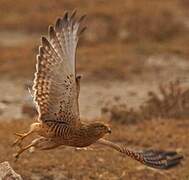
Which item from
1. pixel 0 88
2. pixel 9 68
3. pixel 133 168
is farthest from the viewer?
pixel 9 68

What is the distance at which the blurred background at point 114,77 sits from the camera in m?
9.49

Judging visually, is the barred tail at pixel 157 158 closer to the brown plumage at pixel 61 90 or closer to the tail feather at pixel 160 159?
the tail feather at pixel 160 159

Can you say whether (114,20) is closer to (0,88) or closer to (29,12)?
(29,12)

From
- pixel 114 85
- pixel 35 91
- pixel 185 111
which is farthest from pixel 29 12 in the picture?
pixel 35 91

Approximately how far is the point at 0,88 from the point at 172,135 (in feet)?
18.2

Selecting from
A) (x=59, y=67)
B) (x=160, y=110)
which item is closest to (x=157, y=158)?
(x=59, y=67)

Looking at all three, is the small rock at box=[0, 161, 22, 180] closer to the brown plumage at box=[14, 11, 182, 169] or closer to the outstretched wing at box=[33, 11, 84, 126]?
the brown plumage at box=[14, 11, 182, 169]

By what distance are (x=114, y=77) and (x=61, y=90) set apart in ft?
32.5

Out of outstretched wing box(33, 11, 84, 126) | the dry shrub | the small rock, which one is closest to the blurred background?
the dry shrub

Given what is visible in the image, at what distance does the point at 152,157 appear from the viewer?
27.1 feet

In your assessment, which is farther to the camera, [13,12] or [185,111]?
[13,12]

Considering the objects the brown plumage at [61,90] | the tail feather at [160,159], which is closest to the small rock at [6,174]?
the brown plumage at [61,90]

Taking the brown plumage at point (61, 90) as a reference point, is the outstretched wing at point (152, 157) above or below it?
below

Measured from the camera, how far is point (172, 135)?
36.2ft
